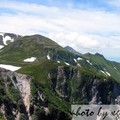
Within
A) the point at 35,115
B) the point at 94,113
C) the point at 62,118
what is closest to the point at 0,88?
the point at 35,115

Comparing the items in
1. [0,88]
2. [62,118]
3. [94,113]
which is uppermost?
[94,113]

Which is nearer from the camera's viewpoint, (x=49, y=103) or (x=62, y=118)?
(x=62, y=118)

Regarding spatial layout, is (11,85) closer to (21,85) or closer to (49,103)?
(21,85)

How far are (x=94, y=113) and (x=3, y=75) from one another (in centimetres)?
14169

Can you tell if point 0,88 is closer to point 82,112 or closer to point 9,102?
point 9,102

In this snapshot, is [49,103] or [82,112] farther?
[49,103]

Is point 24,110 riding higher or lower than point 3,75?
lower

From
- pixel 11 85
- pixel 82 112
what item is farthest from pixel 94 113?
pixel 11 85

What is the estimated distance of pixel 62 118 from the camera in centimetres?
17088

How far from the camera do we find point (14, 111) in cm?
16138

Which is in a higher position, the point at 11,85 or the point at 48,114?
the point at 11,85

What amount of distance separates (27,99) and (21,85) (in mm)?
8460

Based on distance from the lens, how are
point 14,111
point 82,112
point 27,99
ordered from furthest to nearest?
1. point 27,99
2. point 14,111
3. point 82,112

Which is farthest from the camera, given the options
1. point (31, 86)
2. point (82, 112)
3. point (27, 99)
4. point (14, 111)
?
point (31, 86)
